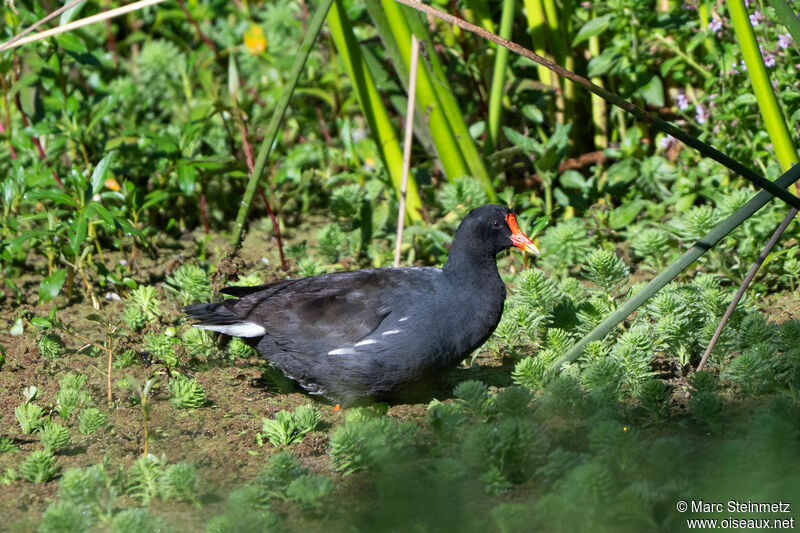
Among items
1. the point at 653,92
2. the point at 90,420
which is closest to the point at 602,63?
the point at 653,92

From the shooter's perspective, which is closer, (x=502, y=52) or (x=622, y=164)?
(x=502, y=52)

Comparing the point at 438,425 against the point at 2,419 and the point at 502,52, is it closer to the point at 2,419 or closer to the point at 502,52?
the point at 2,419

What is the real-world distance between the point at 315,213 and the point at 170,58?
1716 mm

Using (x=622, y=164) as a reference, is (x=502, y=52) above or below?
above

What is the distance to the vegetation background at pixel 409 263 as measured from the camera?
8.46 ft

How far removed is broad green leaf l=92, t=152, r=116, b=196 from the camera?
4039 millimetres

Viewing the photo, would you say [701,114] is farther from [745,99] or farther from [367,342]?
[367,342]

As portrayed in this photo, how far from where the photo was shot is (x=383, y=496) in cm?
252

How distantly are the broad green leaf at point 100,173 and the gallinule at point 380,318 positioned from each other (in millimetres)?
835

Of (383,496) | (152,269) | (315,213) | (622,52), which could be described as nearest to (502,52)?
(622,52)

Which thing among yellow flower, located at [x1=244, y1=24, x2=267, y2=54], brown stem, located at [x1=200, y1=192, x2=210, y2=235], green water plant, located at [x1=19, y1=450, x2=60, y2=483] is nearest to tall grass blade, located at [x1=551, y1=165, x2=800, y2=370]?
green water plant, located at [x1=19, y1=450, x2=60, y2=483]

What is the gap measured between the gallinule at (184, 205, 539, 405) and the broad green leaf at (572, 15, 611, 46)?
4.62 feet

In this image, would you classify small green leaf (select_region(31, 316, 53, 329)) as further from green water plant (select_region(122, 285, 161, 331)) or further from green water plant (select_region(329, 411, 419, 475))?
green water plant (select_region(329, 411, 419, 475))

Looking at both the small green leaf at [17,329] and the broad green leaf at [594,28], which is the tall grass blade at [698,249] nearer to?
the broad green leaf at [594,28]
